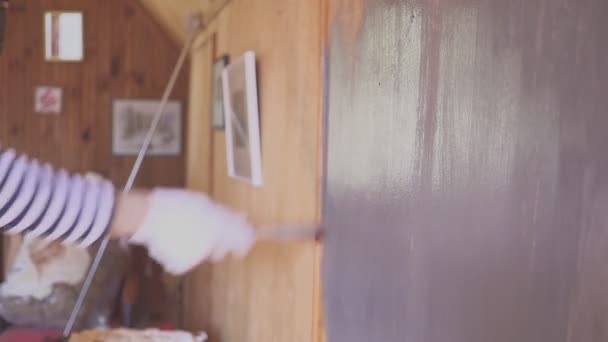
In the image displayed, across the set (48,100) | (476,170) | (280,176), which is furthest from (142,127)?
(476,170)

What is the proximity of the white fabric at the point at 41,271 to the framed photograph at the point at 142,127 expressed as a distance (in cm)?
91

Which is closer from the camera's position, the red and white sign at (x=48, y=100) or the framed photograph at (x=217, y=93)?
the framed photograph at (x=217, y=93)

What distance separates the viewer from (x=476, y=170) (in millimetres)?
528

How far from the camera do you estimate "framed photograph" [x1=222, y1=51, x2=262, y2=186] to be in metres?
1.40

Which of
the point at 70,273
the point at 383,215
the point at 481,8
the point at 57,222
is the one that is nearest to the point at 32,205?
the point at 57,222

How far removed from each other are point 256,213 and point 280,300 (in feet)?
0.94

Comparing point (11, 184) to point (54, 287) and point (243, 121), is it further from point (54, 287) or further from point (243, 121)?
point (54, 287)

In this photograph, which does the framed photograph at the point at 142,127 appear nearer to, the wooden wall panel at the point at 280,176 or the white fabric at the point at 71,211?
the wooden wall panel at the point at 280,176

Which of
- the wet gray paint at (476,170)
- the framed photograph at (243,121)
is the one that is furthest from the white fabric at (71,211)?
the framed photograph at (243,121)

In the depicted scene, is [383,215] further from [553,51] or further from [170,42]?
[170,42]

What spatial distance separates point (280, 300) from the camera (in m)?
1.26

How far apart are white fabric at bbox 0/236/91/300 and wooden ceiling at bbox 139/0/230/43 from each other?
1290mm

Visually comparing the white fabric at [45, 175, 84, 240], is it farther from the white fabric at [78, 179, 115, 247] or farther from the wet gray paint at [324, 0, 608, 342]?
the wet gray paint at [324, 0, 608, 342]

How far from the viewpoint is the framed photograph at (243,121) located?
140 cm
